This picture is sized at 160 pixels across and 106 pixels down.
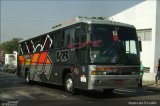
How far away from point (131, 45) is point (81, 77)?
2.50 m

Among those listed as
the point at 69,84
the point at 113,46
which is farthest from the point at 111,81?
the point at 69,84

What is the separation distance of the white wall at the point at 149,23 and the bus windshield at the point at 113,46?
15.2m

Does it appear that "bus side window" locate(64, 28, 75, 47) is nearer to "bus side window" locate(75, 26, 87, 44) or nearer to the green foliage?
"bus side window" locate(75, 26, 87, 44)

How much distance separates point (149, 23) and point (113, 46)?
17.4 metres

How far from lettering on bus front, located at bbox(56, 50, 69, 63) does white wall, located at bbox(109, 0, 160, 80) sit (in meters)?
13.8

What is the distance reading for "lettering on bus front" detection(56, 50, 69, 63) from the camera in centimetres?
1721

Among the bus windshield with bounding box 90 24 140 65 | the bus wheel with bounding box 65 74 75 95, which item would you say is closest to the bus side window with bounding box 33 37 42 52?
the bus wheel with bounding box 65 74 75 95

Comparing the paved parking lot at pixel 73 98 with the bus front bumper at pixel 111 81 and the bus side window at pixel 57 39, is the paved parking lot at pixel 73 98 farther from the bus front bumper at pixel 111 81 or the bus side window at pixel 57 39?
the bus side window at pixel 57 39

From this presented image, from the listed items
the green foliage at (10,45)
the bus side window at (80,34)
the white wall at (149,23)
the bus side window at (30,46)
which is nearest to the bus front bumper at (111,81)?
the bus side window at (80,34)

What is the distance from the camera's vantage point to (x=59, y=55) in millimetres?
18281

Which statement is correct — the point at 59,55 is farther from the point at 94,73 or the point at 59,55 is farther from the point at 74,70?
the point at 94,73

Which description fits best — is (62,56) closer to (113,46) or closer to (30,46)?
(113,46)

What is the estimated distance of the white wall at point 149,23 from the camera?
30969 millimetres

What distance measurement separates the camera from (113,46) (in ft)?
49.6
